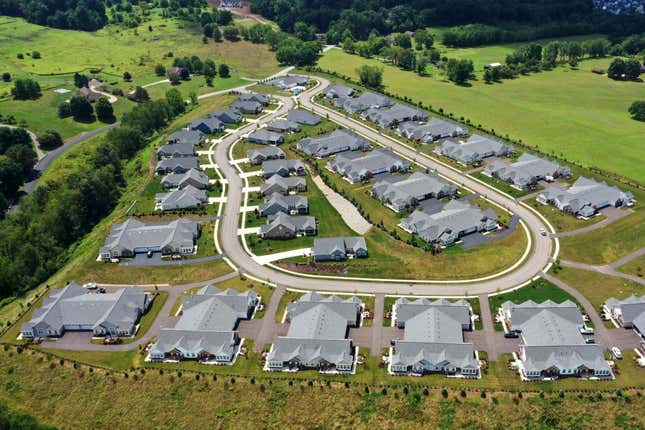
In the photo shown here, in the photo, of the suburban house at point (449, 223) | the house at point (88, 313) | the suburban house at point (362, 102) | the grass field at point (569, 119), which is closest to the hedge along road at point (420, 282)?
the suburban house at point (449, 223)

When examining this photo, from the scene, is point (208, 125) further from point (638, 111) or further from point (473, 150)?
point (638, 111)

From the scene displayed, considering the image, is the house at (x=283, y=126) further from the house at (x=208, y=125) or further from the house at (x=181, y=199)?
the house at (x=181, y=199)

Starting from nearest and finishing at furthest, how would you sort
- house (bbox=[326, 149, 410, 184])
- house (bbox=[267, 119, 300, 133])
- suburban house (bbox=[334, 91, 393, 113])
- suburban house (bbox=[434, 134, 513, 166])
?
house (bbox=[326, 149, 410, 184]) → suburban house (bbox=[434, 134, 513, 166]) → house (bbox=[267, 119, 300, 133]) → suburban house (bbox=[334, 91, 393, 113])

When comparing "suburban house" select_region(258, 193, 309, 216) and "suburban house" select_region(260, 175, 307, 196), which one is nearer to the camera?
"suburban house" select_region(258, 193, 309, 216)

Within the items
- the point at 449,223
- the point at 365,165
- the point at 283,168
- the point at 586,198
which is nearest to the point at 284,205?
the point at 283,168

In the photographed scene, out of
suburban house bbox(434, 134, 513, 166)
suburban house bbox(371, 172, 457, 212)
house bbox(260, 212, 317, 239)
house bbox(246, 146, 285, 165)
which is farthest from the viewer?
house bbox(246, 146, 285, 165)

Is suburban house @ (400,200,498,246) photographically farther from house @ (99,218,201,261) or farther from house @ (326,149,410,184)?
house @ (99,218,201,261)

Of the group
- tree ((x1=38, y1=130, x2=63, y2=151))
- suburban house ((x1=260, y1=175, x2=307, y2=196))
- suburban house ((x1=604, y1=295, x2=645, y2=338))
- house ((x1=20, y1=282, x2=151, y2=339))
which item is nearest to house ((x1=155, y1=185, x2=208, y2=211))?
suburban house ((x1=260, y1=175, x2=307, y2=196))
